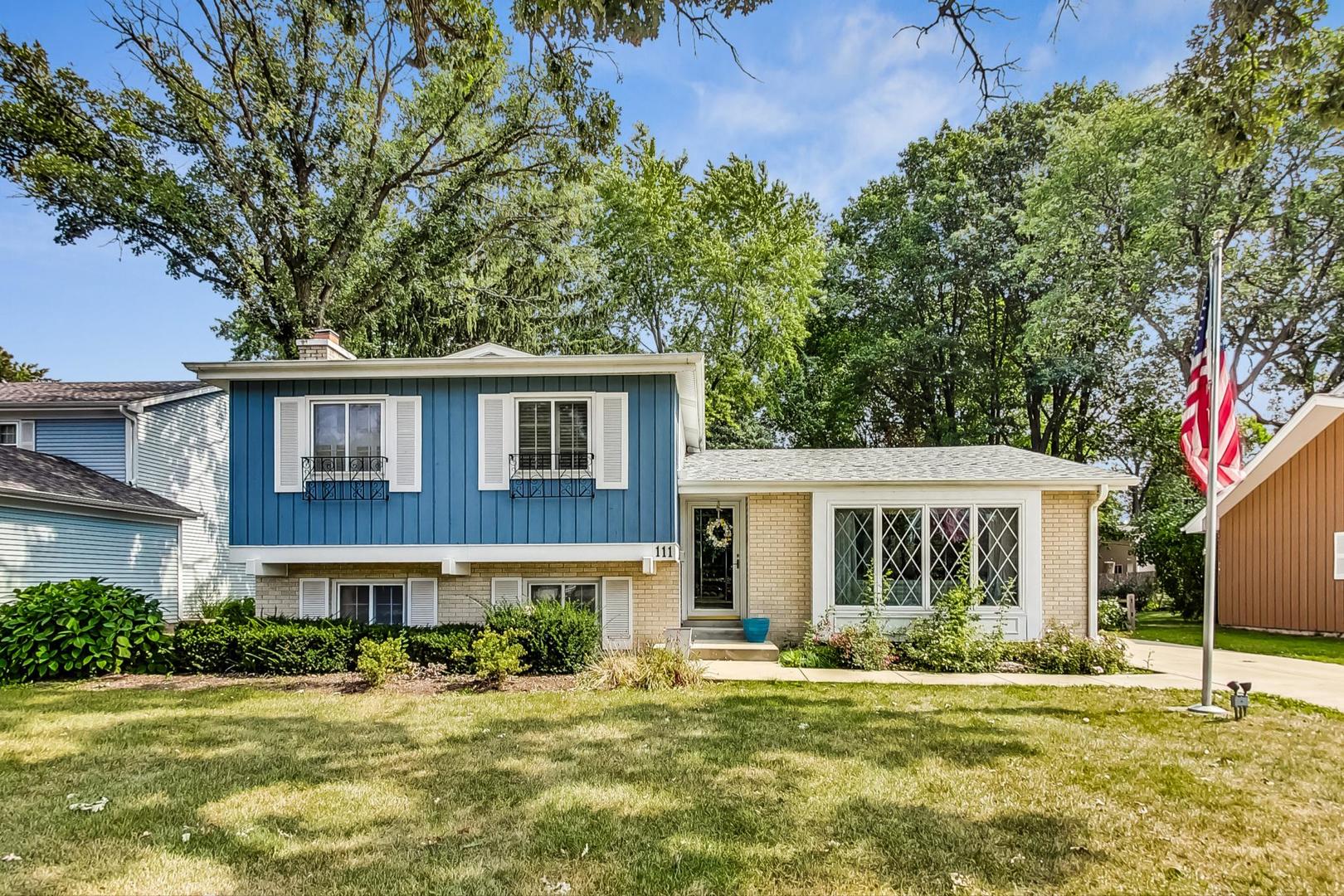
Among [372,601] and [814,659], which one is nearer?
[814,659]

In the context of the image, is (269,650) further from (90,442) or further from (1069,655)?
(1069,655)

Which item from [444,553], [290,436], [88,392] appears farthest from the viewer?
[88,392]

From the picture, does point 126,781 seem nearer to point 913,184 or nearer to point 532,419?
point 532,419

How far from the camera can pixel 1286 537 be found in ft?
56.0

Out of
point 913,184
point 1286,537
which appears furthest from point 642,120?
point 1286,537

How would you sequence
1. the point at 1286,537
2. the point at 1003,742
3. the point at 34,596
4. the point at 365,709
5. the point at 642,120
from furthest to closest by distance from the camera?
1. the point at 642,120
2. the point at 1286,537
3. the point at 34,596
4. the point at 365,709
5. the point at 1003,742

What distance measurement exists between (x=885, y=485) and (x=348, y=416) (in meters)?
8.61

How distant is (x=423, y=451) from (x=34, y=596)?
5286 mm

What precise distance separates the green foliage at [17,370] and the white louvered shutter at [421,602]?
84.7 feet

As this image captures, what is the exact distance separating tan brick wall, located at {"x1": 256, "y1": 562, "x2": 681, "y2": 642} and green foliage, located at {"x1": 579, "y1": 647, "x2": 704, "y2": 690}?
2343 mm

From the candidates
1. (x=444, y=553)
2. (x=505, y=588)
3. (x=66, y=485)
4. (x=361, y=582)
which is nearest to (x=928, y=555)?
(x=505, y=588)

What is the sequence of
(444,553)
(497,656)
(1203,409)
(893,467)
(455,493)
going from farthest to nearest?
(893,467) → (455,493) → (444,553) → (497,656) → (1203,409)

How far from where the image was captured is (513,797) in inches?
212

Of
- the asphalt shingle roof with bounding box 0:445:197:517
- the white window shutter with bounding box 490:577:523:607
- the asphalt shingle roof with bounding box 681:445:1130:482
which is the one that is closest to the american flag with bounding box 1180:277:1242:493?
the asphalt shingle roof with bounding box 681:445:1130:482
